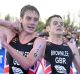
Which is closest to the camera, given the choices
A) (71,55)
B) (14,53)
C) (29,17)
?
(14,53)

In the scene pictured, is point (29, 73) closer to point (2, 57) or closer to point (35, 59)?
point (35, 59)

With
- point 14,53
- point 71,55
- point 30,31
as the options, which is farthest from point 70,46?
point 14,53

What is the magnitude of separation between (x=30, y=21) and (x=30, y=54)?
1.50 feet

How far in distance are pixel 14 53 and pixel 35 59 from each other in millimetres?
346

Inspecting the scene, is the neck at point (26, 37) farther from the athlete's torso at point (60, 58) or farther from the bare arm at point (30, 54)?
the athlete's torso at point (60, 58)

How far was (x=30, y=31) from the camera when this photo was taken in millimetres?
4348

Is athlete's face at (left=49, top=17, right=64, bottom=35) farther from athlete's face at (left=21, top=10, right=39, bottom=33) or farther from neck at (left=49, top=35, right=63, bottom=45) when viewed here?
athlete's face at (left=21, top=10, right=39, bottom=33)

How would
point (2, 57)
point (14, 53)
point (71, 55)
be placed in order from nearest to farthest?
point (14, 53) → point (71, 55) → point (2, 57)

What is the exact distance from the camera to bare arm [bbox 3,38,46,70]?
3.97m

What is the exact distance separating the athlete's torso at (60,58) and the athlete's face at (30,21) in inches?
43.1

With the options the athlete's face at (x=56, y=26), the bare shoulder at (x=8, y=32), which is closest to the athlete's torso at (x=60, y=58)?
the athlete's face at (x=56, y=26)

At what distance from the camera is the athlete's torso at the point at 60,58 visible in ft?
17.2

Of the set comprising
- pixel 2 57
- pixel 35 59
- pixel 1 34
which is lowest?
pixel 2 57

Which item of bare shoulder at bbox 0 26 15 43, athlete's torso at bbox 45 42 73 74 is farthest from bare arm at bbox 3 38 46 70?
athlete's torso at bbox 45 42 73 74
